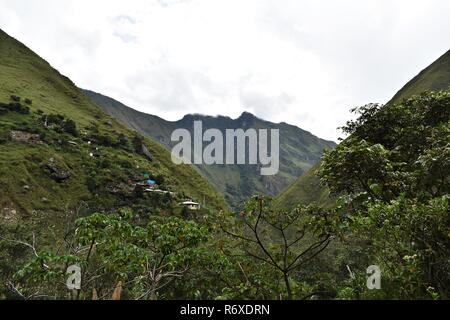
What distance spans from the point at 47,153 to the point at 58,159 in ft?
11.8

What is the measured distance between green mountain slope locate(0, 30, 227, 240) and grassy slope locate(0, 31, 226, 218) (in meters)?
0.19

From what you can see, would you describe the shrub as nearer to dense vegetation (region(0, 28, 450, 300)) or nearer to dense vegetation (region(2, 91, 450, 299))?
dense vegetation (region(0, 28, 450, 300))

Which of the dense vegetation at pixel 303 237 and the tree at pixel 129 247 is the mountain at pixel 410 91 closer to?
the dense vegetation at pixel 303 237

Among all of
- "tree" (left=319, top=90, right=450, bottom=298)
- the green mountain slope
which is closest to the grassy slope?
the green mountain slope

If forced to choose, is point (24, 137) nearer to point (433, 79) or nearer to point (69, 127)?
point (69, 127)

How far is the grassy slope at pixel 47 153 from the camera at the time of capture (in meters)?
71.8

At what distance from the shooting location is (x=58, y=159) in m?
84.6

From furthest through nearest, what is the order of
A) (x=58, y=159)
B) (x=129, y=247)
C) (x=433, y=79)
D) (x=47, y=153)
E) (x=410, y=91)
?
1. (x=410, y=91)
2. (x=433, y=79)
3. (x=47, y=153)
4. (x=58, y=159)
5. (x=129, y=247)

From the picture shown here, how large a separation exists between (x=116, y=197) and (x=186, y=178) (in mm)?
45597

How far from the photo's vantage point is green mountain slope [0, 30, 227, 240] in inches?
2724

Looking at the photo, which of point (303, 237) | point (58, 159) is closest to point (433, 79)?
point (58, 159)

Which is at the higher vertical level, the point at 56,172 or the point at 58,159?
the point at 58,159

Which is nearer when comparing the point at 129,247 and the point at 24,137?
the point at 129,247
